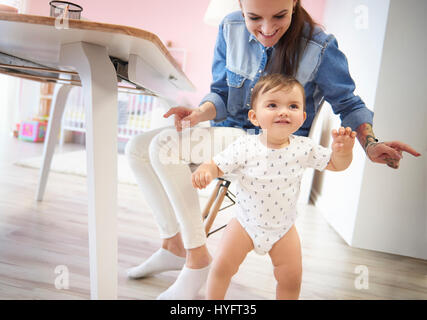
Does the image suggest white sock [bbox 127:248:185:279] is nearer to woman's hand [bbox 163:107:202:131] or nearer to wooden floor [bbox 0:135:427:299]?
wooden floor [bbox 0:135:427:299]

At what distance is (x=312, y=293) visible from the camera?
0.86 meters

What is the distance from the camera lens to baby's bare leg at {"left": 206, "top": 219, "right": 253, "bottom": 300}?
0.57m

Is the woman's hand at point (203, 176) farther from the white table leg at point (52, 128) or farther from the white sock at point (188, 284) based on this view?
the white table leg at point (52, 128)

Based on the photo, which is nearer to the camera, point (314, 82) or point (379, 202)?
point (314, 82)

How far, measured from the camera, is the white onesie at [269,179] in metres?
0.56

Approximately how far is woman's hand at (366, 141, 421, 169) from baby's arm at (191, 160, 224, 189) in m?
0.26

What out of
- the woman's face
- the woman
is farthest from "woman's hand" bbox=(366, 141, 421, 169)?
the woman's face

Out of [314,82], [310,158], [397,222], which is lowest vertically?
[397,222]

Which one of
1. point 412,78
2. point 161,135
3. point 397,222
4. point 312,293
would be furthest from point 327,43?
point 312,293

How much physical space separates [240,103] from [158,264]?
456 mm

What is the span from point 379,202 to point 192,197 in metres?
0.52

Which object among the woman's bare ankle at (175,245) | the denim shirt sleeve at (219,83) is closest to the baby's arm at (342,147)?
the denim shirt sleeve at (219,83)

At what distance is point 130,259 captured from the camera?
3.24 feet
